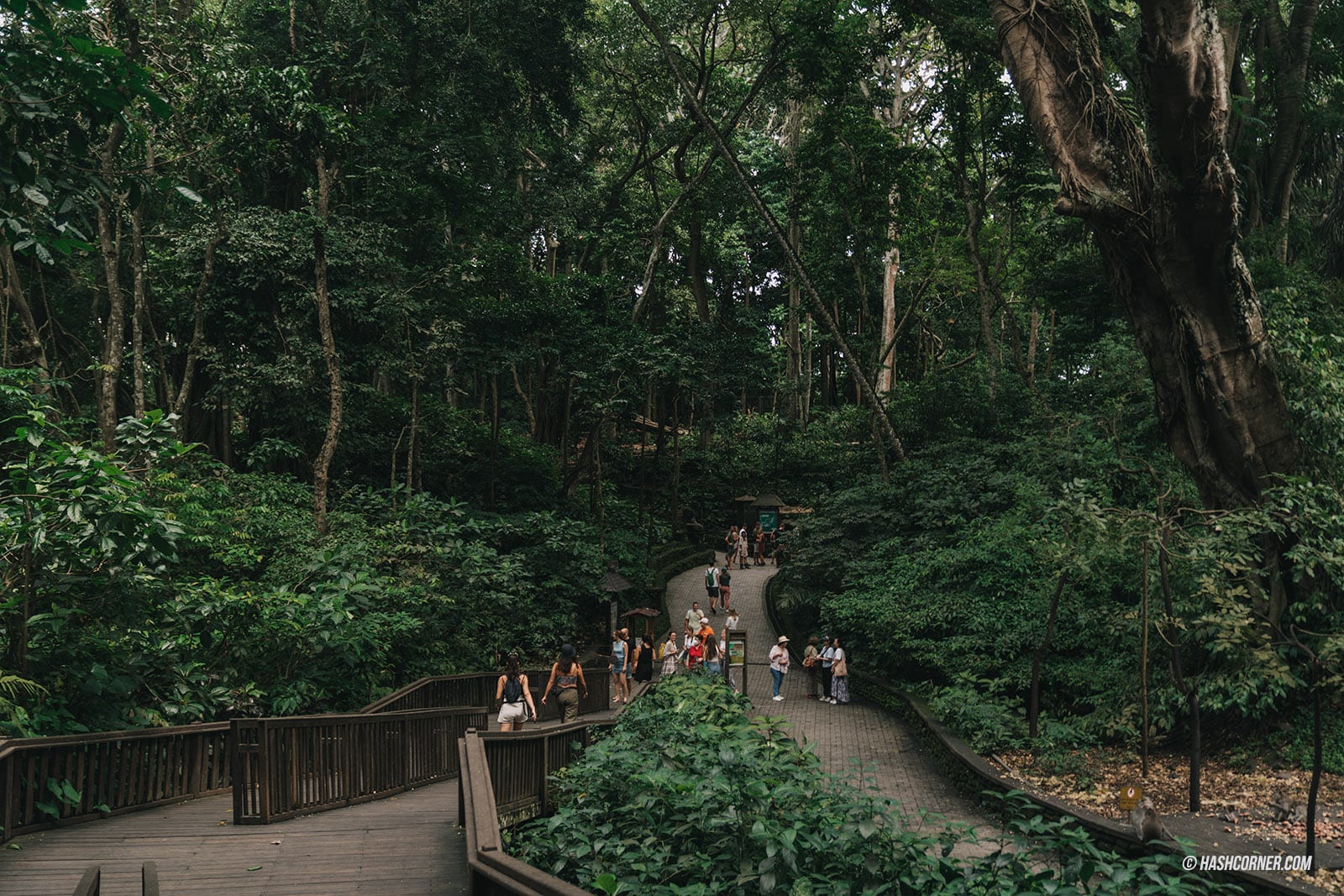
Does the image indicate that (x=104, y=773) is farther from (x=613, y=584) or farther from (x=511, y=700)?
(x=613, y=584)

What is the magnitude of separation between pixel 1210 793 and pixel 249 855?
1048 centimetres

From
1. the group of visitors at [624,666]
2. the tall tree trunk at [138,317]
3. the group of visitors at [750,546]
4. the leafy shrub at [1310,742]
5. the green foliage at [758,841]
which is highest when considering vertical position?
the tall tree trunk at [138,317]

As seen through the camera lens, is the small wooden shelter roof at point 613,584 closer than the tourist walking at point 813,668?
No

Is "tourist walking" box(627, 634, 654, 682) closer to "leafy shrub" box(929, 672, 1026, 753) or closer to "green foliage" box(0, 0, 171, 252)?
"leafy shrub" box(929, 672, 1026, 753)

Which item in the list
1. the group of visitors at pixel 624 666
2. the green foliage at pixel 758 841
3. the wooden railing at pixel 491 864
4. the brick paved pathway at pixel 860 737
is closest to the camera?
the wooden railing at pixel 491 864

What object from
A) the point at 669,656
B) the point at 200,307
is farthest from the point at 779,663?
the point at 200,307

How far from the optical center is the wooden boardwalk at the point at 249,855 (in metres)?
5.72

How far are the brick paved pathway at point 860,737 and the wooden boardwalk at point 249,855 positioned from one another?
282 centimetres

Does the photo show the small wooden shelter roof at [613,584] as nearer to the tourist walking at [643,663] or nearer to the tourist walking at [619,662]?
the tourist walking at [643,663]

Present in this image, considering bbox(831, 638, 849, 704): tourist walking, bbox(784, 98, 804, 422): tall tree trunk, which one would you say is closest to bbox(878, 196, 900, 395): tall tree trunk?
bbox(784, 98, 804, 422): tall tree trunk

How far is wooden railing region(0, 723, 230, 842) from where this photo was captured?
6957 millimetres

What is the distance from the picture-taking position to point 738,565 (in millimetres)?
33594

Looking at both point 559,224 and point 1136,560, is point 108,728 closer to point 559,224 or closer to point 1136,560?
point 1136,560

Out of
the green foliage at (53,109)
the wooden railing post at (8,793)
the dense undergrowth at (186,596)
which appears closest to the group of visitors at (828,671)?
the dense undergrowth at (186,596)
